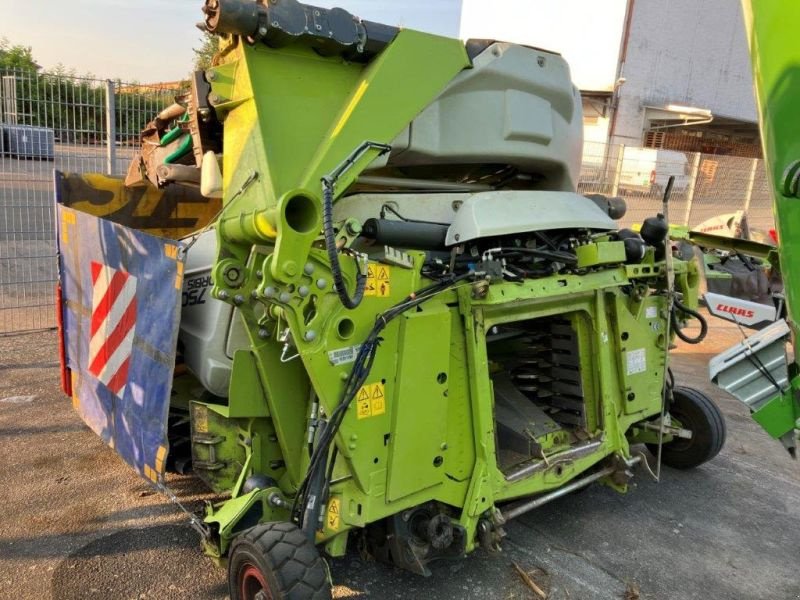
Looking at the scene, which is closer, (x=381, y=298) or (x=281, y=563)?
(x=281, y=563)

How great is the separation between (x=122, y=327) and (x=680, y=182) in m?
11.0

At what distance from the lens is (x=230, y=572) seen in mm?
2434

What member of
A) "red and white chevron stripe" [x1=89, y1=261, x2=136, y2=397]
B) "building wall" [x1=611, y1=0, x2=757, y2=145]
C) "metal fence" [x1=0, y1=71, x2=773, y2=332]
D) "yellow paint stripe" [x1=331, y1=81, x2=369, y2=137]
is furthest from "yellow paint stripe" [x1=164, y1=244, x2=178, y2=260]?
"building wall" [x1=611, y1=0, x2=757, y2=145]

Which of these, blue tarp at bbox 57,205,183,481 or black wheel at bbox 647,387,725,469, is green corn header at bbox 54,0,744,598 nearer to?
blue tarp at bbox 57,205,183,481

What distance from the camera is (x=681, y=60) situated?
23.4 meters

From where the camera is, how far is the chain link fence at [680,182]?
10.4 metres

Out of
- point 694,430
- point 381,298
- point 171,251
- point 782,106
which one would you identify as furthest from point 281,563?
point 694,430

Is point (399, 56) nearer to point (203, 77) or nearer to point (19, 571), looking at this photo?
point (203, 77)

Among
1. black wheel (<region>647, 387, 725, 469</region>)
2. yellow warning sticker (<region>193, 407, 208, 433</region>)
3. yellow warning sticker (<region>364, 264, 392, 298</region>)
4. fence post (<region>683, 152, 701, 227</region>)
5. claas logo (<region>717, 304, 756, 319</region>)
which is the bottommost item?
black wheel (<region>647, 387, 725, 469</region>)

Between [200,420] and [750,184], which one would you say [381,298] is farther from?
[750,184]

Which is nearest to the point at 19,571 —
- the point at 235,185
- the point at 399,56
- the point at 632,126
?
the point at 235,185

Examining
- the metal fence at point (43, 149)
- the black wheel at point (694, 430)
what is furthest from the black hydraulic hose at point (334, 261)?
the metal fence at point (43, 149)

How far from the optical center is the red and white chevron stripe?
2.94 meters

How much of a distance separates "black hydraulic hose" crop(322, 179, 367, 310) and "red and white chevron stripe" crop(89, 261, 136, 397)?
1138 mm
